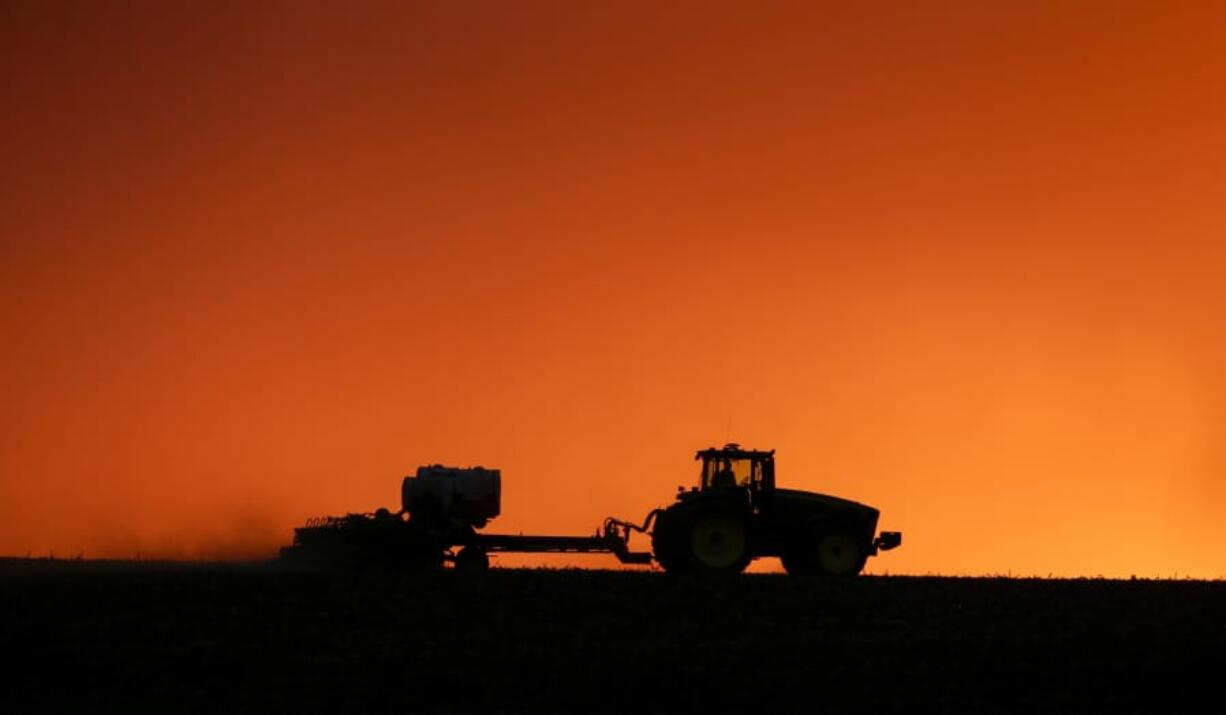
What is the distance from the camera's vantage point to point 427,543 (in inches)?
1623

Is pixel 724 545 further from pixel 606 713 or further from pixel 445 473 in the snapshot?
pixel 606 713

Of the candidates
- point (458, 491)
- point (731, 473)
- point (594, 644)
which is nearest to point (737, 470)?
point (731, 473)

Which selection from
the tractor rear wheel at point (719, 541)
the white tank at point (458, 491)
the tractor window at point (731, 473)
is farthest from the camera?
the white tank at point (458, 491)

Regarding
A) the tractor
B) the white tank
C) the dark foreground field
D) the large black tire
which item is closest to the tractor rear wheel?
the tractor

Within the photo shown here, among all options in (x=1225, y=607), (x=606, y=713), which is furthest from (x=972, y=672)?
(x=1225, y=607)

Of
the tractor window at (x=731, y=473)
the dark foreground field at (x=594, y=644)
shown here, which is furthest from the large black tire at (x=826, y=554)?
the dark foreground field at (x=594, y=644)

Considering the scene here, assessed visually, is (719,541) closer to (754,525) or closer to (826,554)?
(754,525)

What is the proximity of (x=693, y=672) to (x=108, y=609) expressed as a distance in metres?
10.9

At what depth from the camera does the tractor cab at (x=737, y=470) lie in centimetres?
3916

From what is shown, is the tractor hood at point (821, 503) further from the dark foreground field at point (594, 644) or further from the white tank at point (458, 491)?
the white tank at point (458, 491)

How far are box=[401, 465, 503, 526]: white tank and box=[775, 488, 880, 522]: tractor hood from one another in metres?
8.70

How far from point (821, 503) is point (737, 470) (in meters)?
2.10

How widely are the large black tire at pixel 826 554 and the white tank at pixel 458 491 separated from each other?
901 cm

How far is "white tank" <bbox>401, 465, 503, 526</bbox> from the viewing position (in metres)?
43.8
